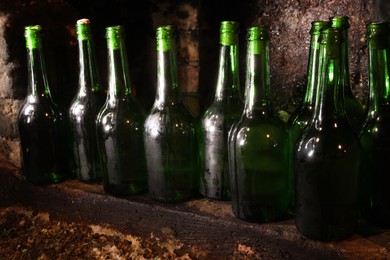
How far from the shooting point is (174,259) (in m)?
1.25

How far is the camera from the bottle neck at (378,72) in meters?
0.99

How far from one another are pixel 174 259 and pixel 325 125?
1.84 feet

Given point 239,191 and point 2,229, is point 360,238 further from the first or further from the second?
point 2,229

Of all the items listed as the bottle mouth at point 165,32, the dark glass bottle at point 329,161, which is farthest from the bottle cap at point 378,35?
the bottle mouth at point 165,32

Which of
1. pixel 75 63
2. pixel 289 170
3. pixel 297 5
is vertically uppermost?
pixel 297 5

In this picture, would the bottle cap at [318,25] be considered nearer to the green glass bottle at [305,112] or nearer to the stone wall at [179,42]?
the green glass bottle at [305,112]

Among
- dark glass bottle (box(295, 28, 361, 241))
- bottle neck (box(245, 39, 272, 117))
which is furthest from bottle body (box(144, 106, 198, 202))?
dark glass bottle (box(295, 28, 361, 241))

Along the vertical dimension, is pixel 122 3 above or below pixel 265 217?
above

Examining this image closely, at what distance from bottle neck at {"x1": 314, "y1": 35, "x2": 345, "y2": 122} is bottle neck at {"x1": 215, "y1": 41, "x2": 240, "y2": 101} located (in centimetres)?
26

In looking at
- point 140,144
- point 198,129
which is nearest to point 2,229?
point 140,144

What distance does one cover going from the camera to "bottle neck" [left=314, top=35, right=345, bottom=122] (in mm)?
908

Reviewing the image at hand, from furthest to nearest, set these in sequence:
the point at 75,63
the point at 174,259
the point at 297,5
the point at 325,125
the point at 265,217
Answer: the point at 75,63 < the point at 297,5 < the point at 174,259 < the point at 265,217 < the point at 325,125

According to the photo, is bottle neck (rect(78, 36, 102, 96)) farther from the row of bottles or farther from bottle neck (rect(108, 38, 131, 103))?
bottle neck (rect(108, 38, 131, 103))

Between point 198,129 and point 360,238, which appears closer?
point 360,238
